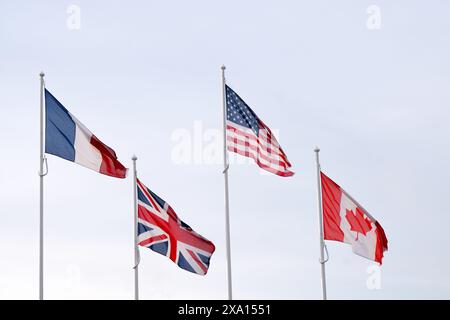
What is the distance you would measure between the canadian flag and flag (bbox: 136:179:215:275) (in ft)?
16.0

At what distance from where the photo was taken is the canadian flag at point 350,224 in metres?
37.3

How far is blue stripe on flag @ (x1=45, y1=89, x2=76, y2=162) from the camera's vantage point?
32.8 meters

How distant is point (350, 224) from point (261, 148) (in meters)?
4.90

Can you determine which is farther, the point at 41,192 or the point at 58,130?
the point at 58,130

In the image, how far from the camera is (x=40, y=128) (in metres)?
33.1

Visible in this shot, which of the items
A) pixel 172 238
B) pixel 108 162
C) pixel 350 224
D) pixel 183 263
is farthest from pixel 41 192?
pixel 350 224

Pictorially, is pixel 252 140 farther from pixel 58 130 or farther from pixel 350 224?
pixel 58 130

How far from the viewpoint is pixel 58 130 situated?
33.1 m

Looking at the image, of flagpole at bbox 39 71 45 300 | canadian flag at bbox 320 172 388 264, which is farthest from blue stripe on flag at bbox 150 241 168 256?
canadian flag at bbox 320 172 388 264

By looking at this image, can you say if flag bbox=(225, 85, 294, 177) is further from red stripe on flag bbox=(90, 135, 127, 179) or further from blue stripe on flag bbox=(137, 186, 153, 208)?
red stripe on flag bbox=(90, 135, 127, 179)
